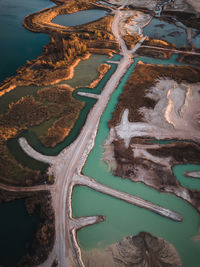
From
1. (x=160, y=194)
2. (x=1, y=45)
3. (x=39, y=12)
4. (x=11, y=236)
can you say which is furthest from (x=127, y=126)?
(x=39, y=12)

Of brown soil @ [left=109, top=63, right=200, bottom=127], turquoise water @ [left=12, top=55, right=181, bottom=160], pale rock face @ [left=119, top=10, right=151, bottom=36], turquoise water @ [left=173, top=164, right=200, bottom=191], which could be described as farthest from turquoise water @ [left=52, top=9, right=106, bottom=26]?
turquoise water @ [left=173, top=164, right=200, bottom=191]

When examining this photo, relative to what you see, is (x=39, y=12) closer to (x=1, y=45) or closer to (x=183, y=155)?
(x=1, y=45)

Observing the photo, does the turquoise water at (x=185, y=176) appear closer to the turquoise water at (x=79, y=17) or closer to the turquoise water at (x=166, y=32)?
the turquoise water at (x=166, y=32)

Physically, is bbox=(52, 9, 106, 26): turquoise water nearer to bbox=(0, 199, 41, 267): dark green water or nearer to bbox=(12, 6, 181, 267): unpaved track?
bbox=(12, 6, 181, 267): unpaved track

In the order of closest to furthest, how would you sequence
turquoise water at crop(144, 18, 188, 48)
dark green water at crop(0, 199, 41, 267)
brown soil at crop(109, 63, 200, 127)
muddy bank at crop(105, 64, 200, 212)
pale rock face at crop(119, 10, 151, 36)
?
dark green water at crop(0, 199, 41, 267), muddy bank at crop(105, 64, 200, 212), brown soil at crop(109, 63, 200, 127), turquoise water at crop(144, 18, 188, 48), pale rock face at crop(119, 10, 151, 36)

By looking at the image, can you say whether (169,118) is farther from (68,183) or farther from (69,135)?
(68,183)

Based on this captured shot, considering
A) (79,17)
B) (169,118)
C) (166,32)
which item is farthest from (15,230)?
(79,17)

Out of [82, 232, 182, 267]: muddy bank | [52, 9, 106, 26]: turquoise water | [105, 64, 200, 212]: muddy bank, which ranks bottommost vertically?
[82, 232, 182, 267]: muddy bank

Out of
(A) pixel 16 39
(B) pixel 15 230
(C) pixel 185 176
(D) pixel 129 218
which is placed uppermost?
(A) pixel 16 39
